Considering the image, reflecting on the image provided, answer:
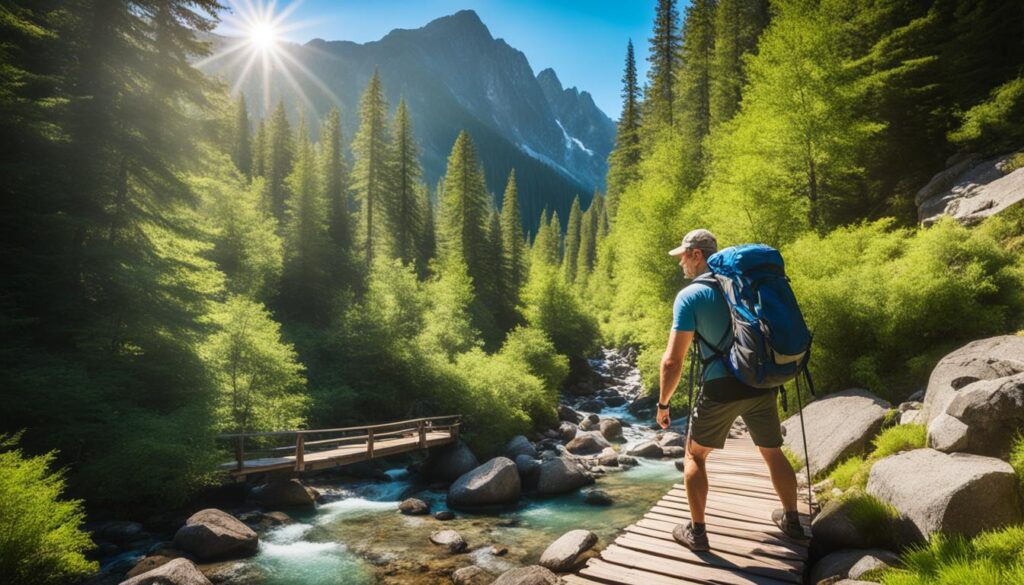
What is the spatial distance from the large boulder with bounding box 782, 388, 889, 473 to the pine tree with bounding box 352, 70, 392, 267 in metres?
33.3

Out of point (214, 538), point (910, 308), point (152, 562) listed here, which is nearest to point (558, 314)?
point (910, 308)

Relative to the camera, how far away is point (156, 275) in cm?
1303

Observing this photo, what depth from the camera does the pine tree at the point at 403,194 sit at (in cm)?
3872

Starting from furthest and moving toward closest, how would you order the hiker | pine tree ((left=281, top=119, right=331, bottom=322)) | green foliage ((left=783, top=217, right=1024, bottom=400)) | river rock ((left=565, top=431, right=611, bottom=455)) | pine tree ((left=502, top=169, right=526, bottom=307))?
pine tree ((left=502, top=169, right=526, bottom=307)), pine tree ((left=281, top=119, right=331, bottom=322)), river rock ((left=565, top=431, right=611, bottom=455)), green foliage ((left=783, top=217, right=1024, bottom=400)), the hiker

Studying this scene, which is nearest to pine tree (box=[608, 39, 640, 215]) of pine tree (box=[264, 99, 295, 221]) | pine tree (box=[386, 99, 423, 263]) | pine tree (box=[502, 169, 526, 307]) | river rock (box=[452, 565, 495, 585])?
pine tree (box=[502, 169, 526, 307])

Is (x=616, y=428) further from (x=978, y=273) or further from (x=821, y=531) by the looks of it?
(x=821, y=531)

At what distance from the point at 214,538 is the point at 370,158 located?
1285 inches

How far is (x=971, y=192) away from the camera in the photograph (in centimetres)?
1334

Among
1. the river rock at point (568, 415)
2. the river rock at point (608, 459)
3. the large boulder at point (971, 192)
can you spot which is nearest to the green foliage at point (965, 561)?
the large boulder at point (971, 192)

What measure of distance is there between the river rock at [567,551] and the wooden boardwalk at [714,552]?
3.55 meters

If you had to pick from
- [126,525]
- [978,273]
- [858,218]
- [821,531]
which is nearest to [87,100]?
[126,525]

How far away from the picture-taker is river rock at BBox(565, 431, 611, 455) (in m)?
19.1

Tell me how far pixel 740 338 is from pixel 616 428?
19056 millimetres

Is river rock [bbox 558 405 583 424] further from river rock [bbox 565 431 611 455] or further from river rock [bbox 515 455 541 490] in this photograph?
river rock [bbox 515 455 541 490]
